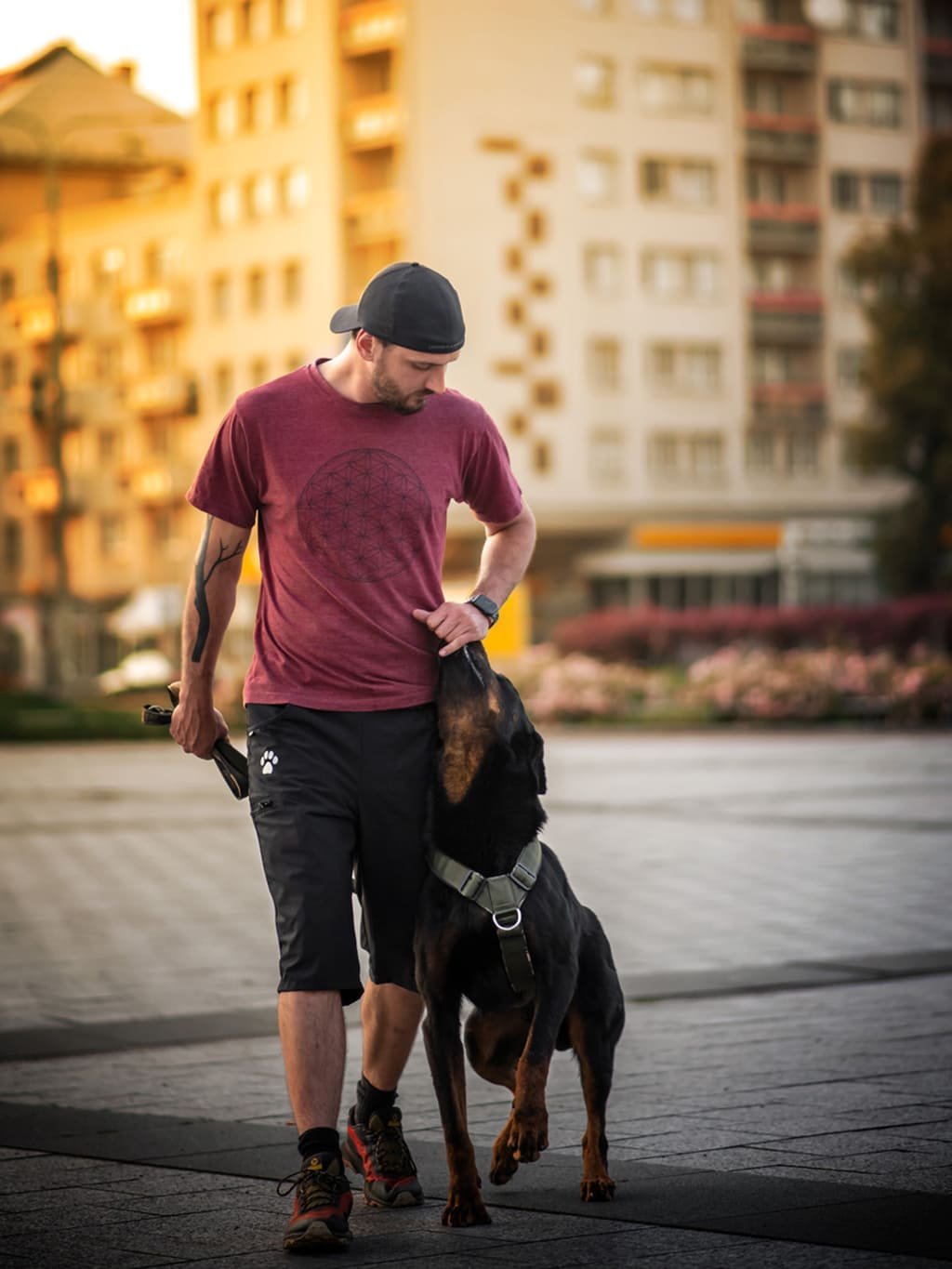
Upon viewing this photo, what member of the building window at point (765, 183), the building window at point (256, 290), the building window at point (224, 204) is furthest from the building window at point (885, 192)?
the building window at point (224, 204)

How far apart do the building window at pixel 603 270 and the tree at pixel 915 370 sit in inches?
725

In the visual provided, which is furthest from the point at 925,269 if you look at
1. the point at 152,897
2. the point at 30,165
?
the point at 152,897

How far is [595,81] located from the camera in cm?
7469

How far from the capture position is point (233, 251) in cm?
7819

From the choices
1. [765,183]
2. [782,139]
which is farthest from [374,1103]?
[765,183]

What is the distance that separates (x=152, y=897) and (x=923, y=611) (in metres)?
29.3

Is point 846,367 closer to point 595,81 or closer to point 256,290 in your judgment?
point 595,81

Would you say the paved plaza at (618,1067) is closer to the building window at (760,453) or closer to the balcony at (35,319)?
the building window at (760,453)

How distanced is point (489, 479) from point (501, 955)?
45.7 inches

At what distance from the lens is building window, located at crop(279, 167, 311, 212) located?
2977 inches

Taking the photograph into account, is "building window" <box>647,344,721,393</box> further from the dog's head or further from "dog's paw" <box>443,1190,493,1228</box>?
"dog's paw" <box>443,1190,493,1228</box>

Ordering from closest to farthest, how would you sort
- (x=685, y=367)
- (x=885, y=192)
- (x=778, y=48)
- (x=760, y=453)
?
(x=685, y=367) < (x=778, y=48) < (x=760, y=453) < (x=885, y=192)

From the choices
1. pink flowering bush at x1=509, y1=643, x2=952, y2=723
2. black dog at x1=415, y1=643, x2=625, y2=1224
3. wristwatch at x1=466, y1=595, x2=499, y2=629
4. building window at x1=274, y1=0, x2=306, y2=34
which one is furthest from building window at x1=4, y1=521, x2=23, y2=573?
black dog at x1=415, y1=643, x2=625, y2=1224

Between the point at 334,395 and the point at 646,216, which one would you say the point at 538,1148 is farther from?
the point at 646,216
